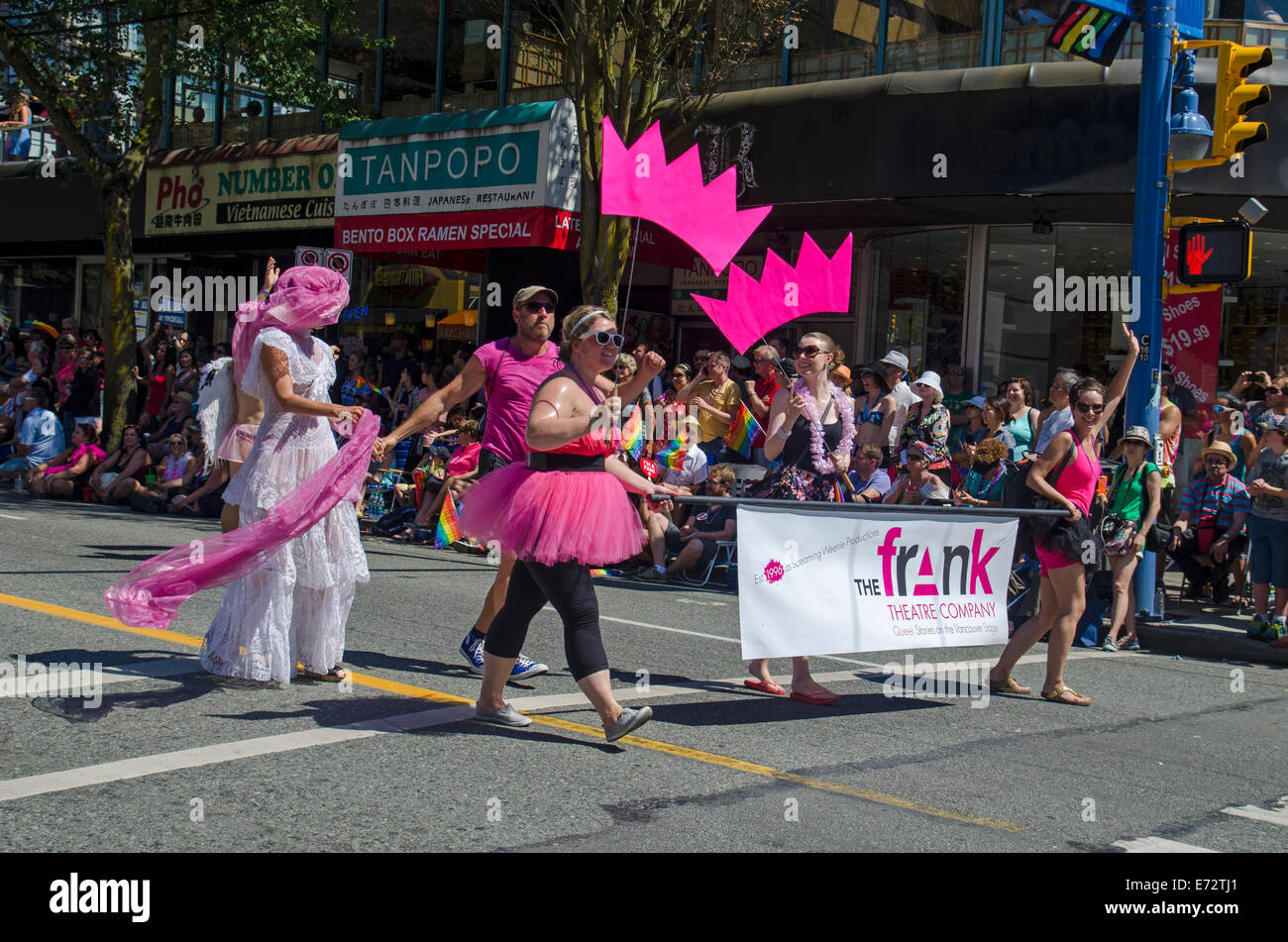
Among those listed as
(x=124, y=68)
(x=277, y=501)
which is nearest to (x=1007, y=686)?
(x=277, y=501)

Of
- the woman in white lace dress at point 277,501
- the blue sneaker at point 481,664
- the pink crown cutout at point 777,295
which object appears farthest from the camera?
the pink crown cutout at point 777,295

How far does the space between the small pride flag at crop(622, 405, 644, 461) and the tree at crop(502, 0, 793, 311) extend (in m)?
1.74

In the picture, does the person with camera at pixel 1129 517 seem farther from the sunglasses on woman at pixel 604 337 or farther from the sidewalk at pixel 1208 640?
the sunglasses on woman at pixel 604 337

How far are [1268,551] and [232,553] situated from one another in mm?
8070

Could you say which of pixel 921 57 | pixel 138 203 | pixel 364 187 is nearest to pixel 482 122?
pixel 364 187

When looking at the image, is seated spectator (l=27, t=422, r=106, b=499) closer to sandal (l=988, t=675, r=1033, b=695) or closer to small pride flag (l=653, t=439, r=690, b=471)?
small pride flag (l=653, t=439, r=690, b=471)

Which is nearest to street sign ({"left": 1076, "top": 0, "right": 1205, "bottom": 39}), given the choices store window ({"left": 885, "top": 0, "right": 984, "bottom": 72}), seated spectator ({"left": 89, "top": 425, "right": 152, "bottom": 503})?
store window ({"left": 885, "top": 0, "right": 984, "bottom": 72})

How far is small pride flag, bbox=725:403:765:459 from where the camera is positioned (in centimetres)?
1309

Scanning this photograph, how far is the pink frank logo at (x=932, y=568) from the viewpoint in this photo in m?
6.68

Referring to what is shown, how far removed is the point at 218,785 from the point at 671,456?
8.97 m

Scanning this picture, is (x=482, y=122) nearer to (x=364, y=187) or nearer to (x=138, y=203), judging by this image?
(x=364, y=187)

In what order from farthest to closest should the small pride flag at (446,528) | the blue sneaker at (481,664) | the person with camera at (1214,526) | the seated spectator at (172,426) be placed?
the seated spectator at (172,426), the small pride flag at (446,528), the person with camera at (1214,526), the blue sneaker at (481,664)

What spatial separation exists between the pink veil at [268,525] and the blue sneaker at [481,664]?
45.1 inches

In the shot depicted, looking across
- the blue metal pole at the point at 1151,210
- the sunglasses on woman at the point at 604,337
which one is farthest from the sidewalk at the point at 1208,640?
the sunglasses on woman at the point at 604,337
